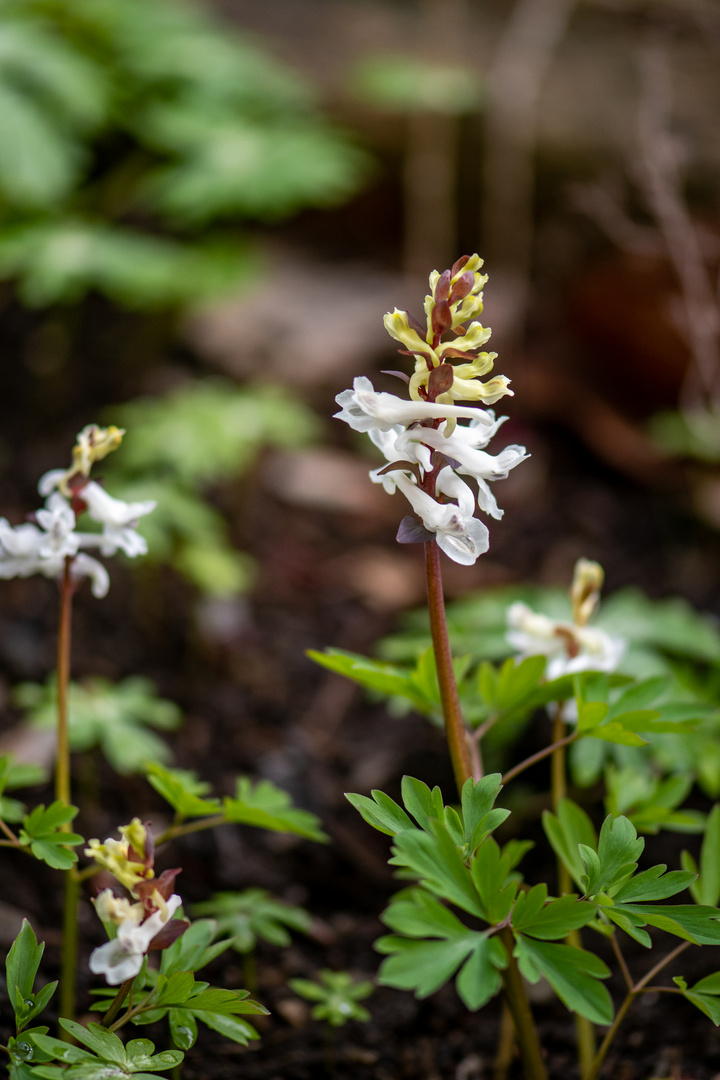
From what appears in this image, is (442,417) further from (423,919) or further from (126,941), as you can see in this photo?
(126,941)

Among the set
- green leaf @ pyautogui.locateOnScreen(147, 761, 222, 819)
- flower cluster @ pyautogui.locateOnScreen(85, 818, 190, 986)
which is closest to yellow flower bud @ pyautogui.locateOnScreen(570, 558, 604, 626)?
green leaf @ pyautogui.locateOnScreen(147, 761, 222, 819)

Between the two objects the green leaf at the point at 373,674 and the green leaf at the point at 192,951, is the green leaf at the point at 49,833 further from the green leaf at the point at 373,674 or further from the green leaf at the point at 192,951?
the green leaf at the point at 373,674

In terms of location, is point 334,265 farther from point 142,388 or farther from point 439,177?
point 142,388

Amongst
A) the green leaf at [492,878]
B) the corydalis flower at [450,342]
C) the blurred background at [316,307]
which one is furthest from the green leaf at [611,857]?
the blurred background at [316,307]

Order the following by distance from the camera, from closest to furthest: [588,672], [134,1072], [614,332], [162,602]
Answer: [134,1072], [588,672], [162,602], [614,332]

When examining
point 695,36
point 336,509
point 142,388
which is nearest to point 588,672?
point 336,509

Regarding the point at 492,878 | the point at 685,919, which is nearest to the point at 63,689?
the point at 492,878

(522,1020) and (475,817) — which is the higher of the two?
(475,817)
